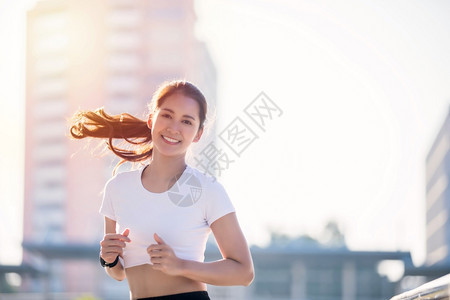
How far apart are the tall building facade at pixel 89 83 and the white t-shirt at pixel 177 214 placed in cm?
7047

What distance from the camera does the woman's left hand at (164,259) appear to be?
2432 millimetres

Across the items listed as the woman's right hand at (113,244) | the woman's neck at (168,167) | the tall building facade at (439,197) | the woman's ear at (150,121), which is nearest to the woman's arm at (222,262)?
the woman's right hand at (113,244)

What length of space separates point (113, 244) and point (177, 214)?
241mm

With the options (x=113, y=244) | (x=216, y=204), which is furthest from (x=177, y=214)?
(x=113, y=244)

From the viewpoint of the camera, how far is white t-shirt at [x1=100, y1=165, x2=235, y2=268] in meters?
2.59

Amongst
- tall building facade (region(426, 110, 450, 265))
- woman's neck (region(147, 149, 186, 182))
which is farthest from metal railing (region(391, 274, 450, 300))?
tall building facade (region(426, 110, 450, 265))

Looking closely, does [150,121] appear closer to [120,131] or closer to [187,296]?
A: [120,131]

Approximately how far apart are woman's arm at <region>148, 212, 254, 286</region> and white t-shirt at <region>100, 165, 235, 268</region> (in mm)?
53

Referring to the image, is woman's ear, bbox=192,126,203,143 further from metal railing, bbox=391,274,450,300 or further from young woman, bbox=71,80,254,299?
metal railing, bbox=391,274,450,300

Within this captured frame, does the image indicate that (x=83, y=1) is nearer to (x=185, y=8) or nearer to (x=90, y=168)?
(x=185, y=8)

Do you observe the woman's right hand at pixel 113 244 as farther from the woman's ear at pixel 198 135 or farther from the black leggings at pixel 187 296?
the woman's ear at pixel 198 135

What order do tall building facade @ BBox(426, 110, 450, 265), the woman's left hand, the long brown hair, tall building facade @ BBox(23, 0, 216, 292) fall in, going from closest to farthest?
1. the woman's left hand
2. the long brown hair
3. tall building facade @ BBox(426, 110, 450, 265)
4. tall building facade @ BBox(23, 0, 216, 292)

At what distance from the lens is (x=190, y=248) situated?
8.57 feet

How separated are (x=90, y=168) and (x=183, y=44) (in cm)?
1555
